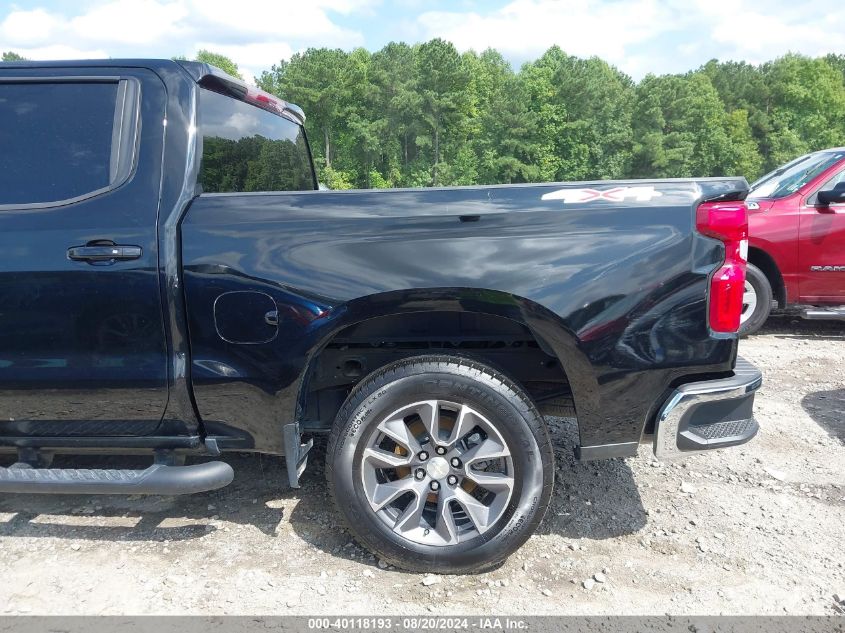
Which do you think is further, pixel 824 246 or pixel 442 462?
pixel 824 246

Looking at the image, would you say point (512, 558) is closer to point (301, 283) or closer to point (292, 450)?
point (292, 450)

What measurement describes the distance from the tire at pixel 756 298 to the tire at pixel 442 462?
14.6 ft

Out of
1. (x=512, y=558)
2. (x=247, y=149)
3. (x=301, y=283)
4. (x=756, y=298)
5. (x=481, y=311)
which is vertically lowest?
(x=512, y=558)

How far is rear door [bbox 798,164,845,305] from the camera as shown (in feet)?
19.9

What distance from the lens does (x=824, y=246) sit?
240 inches

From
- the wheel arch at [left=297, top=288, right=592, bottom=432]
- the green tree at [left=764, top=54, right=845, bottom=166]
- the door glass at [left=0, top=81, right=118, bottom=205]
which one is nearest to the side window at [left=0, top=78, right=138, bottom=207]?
the door glass at [left=0, top=81, right=118, bottom=205]

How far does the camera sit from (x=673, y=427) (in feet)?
8.41

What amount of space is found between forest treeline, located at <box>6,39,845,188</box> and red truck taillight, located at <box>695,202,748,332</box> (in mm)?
61474

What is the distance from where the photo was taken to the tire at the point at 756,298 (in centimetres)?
618

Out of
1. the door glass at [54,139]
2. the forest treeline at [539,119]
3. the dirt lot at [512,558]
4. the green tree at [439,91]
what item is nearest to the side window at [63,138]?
the door glass at [54,139]

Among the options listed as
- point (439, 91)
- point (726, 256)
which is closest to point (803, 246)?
point (726, 256)

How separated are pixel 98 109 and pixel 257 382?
1367 mm

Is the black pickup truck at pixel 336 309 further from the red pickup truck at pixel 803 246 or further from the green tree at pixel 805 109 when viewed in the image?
the green tree at pixel 805 109

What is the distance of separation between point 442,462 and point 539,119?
65.6 meters
